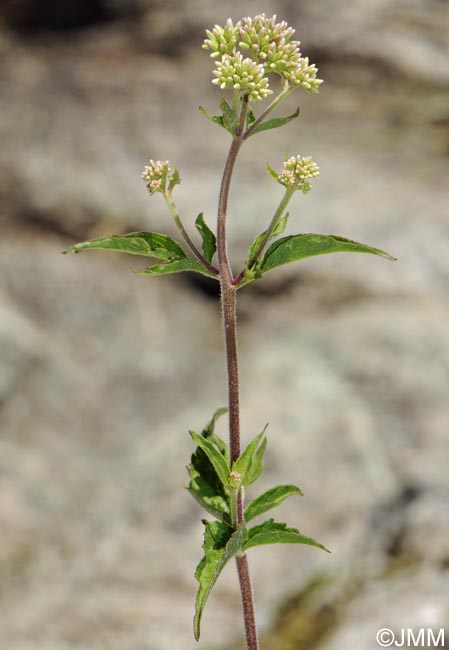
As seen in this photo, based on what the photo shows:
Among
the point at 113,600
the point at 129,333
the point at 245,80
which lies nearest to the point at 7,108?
the point at 129,333

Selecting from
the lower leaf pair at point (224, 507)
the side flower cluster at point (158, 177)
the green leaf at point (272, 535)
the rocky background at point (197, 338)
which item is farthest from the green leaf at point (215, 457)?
the rocky background at point (197, 338)

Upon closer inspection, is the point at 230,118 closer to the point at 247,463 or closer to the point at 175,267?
the point at 175,267

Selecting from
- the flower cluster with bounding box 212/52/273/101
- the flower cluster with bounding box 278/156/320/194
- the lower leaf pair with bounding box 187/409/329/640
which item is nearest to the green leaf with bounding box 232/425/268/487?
the lower leaf pair with bounding box 187/409/329/640

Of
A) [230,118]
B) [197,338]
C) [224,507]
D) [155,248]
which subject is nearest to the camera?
[230,118]

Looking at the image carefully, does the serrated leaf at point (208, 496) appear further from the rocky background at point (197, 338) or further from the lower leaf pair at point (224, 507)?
the rocky background at point (197, 338)

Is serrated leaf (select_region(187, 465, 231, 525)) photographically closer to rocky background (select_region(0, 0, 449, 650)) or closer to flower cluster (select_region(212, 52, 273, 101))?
flower cluster (select_region(212, 52, 273, 101))

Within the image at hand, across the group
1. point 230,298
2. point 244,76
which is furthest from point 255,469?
point 244,76
